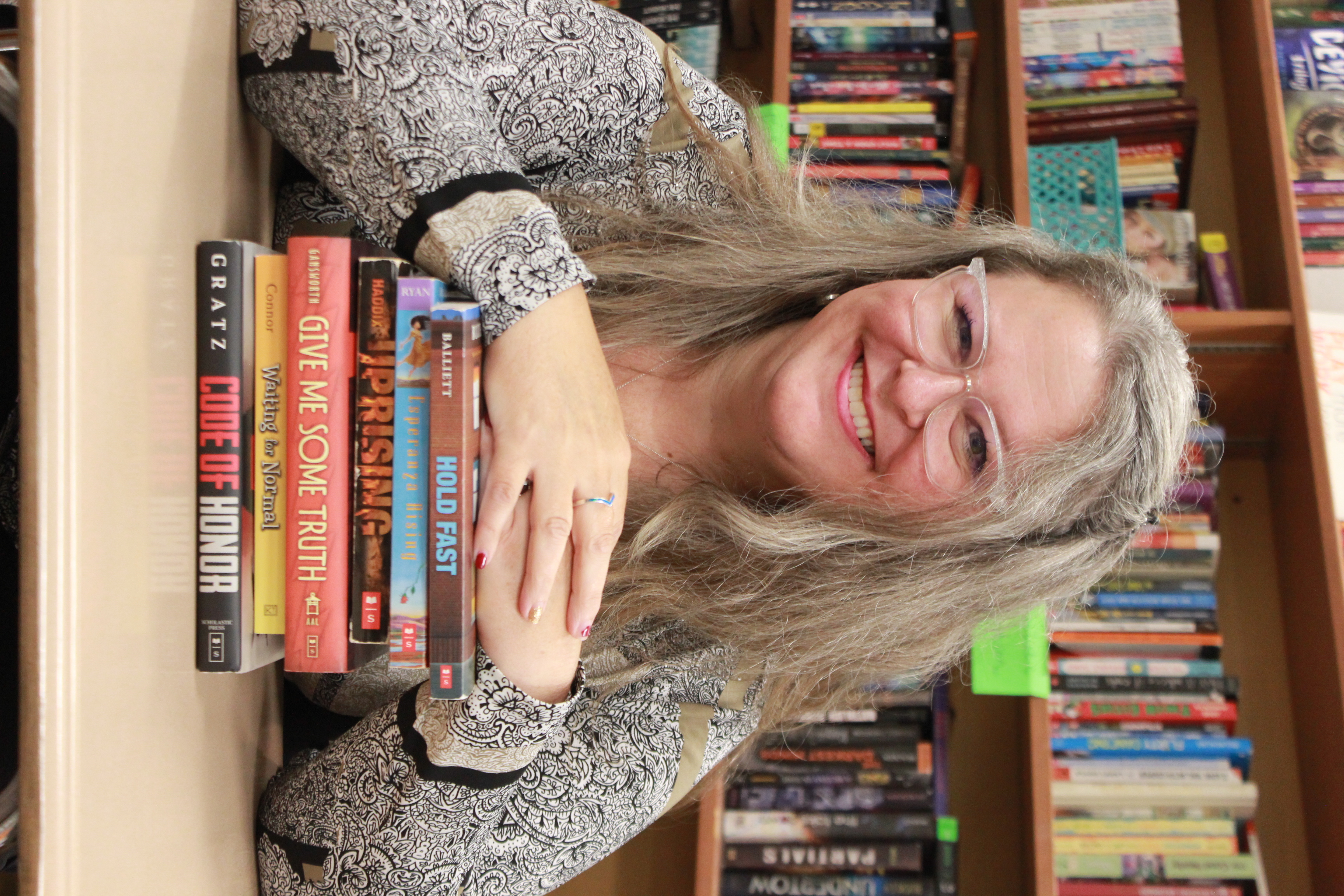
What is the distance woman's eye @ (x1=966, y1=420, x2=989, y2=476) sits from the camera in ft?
3.27

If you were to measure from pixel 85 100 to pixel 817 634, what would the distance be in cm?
88

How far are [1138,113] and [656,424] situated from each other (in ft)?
3.64

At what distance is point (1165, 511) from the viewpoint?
1318 mm

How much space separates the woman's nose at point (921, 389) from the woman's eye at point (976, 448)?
5 cm

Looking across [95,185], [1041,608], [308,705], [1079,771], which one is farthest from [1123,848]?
[95,185]

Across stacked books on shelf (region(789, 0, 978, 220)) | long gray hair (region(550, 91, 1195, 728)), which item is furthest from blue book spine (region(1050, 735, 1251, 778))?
stacked books on shelf (region(789, 0, 978, 220))

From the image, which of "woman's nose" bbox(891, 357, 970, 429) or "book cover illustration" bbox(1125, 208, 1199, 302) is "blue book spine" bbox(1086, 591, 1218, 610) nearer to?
"book cover illustration" bbox(1125, 208, 1199, 302)

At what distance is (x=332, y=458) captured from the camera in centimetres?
72

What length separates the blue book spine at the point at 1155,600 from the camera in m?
1.47

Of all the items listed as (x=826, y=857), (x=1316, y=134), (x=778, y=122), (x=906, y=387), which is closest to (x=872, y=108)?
(x=778, y=122)

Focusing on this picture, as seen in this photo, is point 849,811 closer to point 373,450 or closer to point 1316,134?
point 373,450

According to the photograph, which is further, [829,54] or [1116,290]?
[829,54]

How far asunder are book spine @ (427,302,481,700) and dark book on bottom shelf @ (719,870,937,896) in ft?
3.12

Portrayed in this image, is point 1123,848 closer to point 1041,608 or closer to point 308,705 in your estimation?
point 1041,608
